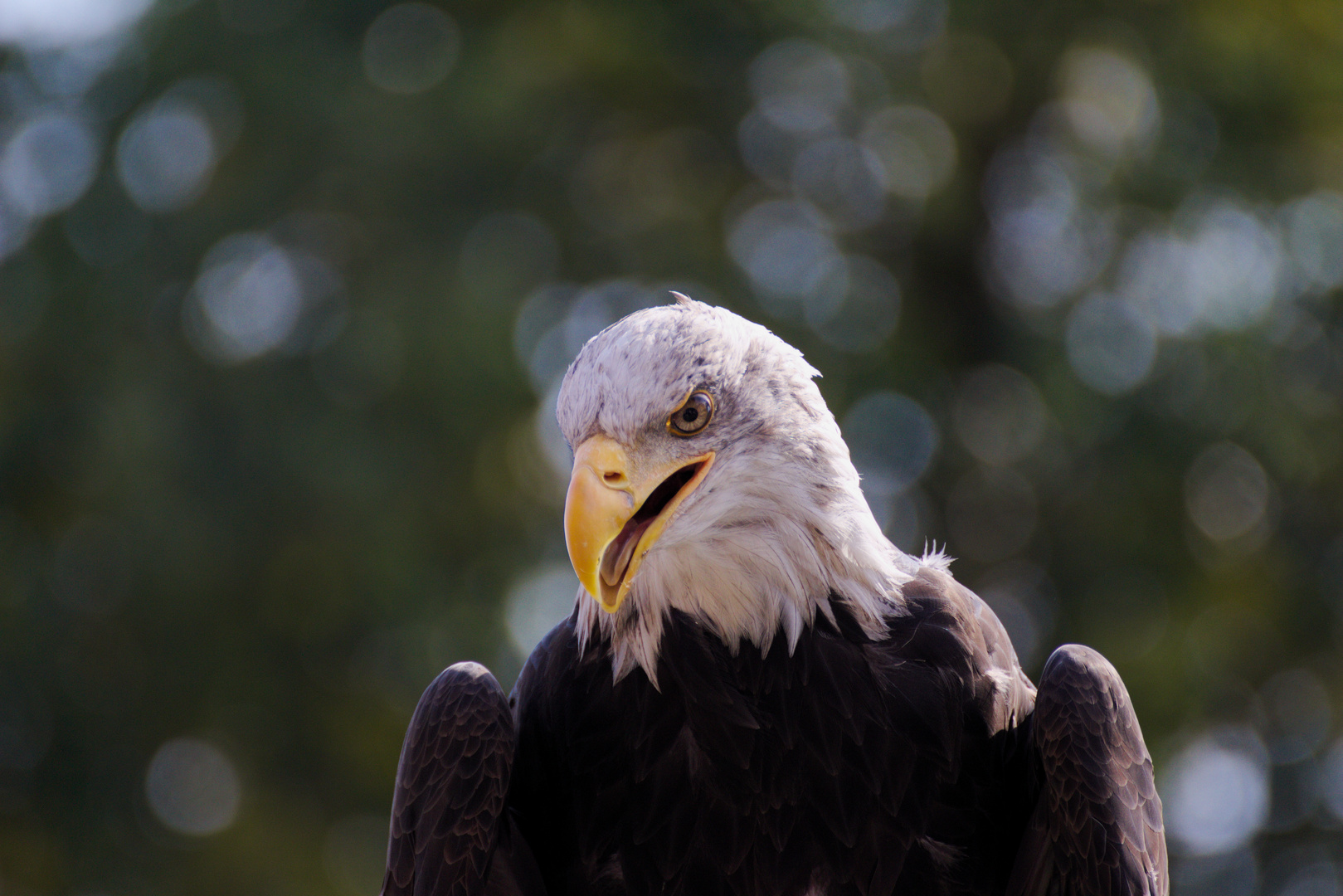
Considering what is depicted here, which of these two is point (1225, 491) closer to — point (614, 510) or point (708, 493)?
point (708, 493)

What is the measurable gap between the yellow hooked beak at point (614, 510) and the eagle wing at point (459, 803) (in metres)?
0.71

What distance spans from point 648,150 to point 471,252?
231 centimetres

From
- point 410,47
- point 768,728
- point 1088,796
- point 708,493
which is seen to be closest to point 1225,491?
point 410,47

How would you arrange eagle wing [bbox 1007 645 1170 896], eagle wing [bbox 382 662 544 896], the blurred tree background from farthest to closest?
the blurred tree background → eagle wing [bbox 382 662 544 896] → eagle wing [bbox 1007 645 1170 896]

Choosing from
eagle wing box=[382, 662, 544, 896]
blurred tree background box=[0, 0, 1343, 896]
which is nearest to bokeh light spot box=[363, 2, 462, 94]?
blurred tree background box=[0, 0, 1343, 896]

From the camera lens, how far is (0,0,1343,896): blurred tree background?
11.2 metres

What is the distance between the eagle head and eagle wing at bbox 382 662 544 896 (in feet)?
1.26

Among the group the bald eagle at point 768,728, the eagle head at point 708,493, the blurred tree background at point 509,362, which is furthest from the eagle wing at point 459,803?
the blurred tree background at point 509,362

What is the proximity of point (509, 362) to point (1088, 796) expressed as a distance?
8332 millimetres

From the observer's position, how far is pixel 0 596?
12.0m

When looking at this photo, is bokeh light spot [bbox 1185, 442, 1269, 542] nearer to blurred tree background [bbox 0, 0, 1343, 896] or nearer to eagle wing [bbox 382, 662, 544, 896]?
blurred tree background [bbox 0, 0, 1343, 896]

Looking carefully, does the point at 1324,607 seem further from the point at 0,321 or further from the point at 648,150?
the point at 0,321

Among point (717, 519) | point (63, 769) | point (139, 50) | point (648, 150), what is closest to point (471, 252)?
point (648, 150)

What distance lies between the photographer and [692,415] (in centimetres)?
321
